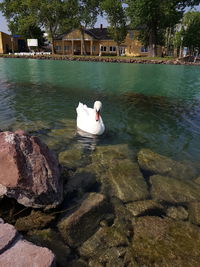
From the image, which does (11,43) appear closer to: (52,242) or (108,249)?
(52,242)

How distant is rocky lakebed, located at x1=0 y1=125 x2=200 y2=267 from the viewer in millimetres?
3527

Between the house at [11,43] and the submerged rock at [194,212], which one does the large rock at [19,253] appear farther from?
the house at [11,43]

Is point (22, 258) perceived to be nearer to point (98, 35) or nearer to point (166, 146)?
point (166, 146)

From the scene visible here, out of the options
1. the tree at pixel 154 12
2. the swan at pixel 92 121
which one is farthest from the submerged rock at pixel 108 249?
the tree at pixel 154 12

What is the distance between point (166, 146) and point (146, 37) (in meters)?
60.1

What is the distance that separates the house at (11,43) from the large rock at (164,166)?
7985 centimetres

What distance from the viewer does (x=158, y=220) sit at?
14.3 feet

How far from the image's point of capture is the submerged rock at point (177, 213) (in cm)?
454

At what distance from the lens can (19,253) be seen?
2826 millimetres

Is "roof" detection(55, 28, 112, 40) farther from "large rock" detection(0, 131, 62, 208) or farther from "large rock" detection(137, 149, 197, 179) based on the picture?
"large rock" detection(0, 131, 62, 208)

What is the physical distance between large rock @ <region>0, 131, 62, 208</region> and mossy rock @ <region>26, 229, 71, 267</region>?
466mm

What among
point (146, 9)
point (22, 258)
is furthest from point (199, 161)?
point (146, 9)

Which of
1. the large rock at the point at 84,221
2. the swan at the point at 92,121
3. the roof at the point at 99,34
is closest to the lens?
the large rock at the point at 84,221

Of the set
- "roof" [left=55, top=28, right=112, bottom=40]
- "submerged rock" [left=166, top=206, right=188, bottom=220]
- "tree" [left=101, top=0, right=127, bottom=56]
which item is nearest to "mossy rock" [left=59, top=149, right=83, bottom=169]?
"submerged rock" [left=166, top=206, right=188, bottom=220]
